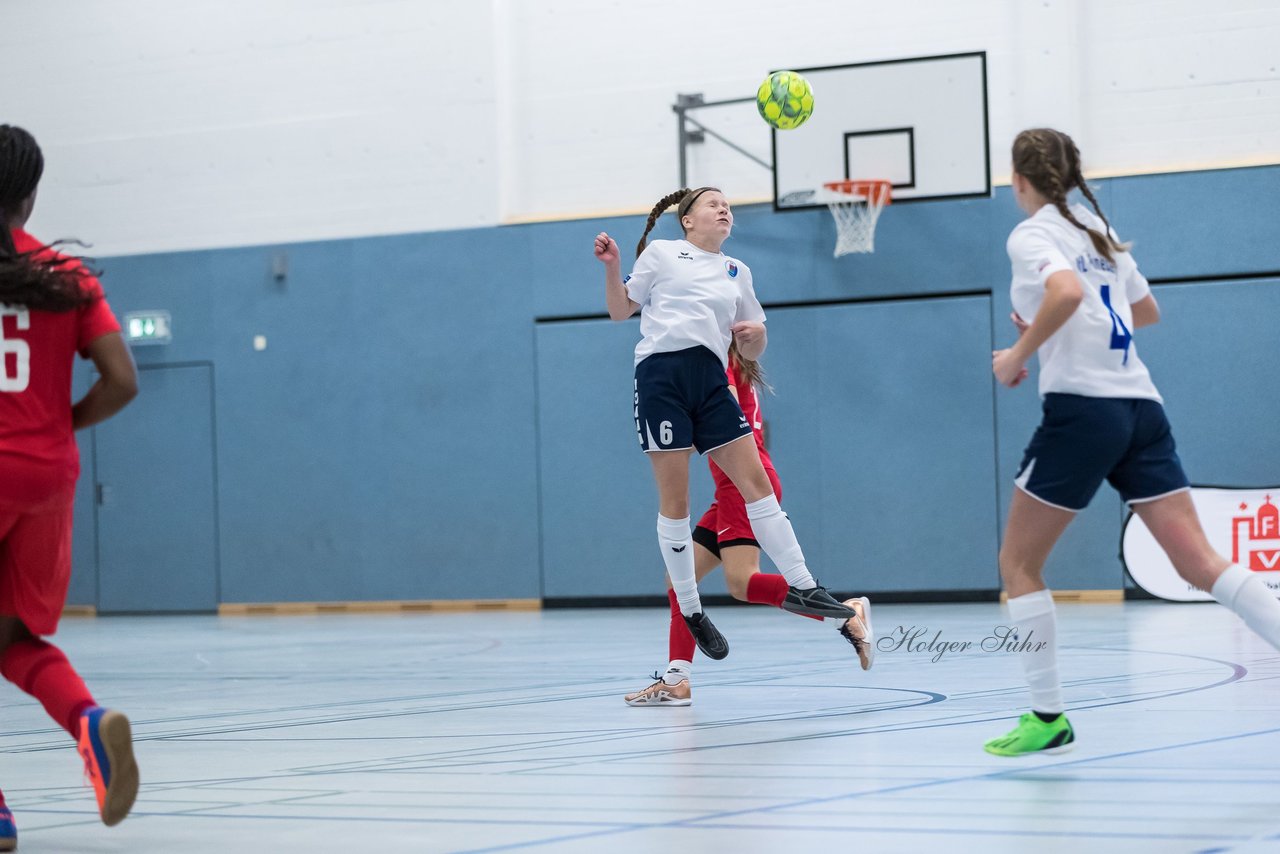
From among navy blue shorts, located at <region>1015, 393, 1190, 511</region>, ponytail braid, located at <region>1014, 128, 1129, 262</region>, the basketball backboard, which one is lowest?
navy blue shorts, located at <region>1015, 393, 1190, 511</region>

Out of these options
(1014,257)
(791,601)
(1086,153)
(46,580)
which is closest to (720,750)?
(791,601)

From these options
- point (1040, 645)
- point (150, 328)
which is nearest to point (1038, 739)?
point (1040, 645)

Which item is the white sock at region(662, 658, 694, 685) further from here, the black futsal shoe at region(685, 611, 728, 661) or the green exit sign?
the green exit sign

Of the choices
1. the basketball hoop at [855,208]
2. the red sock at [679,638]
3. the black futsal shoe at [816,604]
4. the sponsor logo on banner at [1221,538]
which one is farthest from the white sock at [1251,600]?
the basketball hoop at [855,208]

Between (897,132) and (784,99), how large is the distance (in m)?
1.76

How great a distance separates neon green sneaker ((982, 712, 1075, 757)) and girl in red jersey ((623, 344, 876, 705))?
147 cm

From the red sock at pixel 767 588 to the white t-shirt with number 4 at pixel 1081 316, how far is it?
1758mm

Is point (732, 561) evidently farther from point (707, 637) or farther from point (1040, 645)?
point (1040, 645)

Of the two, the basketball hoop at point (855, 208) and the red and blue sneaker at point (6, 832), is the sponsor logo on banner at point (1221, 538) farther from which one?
the red and blue sneaker at point (6, 832)

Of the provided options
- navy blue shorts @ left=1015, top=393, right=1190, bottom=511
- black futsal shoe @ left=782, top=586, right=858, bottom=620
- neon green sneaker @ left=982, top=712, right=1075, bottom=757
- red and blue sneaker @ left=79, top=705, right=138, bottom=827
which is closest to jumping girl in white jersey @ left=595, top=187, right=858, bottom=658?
black futsal shoe @ left=782, top=586, right=858, bottom=620

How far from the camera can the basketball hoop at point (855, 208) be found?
12.5 metres

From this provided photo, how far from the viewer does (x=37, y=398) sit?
10.5 ft

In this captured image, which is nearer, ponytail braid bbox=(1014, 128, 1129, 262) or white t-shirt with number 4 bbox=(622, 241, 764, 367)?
ponytail braid bbox=(1014, 128, 1129, 262)

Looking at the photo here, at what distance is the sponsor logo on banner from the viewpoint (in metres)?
11.0
